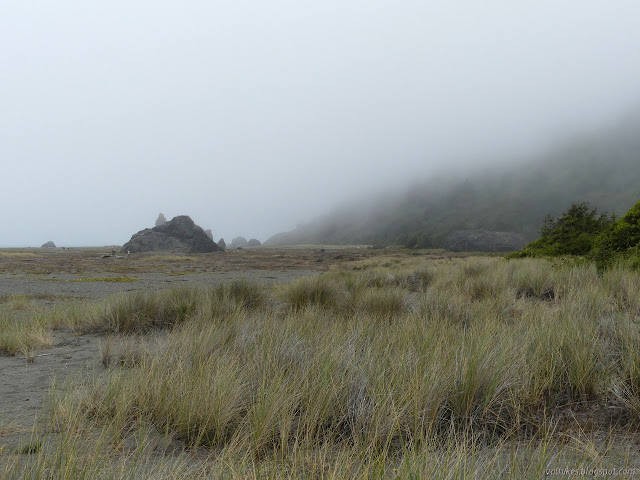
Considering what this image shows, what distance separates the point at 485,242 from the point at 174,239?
70151 millimetres

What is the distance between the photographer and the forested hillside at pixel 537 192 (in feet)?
419

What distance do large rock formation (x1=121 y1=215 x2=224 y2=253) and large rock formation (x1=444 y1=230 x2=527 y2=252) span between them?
5717 centimetres

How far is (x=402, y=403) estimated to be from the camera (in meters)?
2.29

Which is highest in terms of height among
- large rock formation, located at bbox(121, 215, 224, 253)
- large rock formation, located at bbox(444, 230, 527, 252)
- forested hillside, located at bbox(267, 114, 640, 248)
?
forested hillside, located at bbox(267, 114, 640, 248)

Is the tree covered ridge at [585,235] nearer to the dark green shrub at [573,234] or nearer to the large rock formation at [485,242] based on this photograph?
the dark green shrub at [573,234]

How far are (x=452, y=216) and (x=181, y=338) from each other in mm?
178185

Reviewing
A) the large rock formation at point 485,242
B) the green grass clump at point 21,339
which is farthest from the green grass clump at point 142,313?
the large rock formation at point 485,242

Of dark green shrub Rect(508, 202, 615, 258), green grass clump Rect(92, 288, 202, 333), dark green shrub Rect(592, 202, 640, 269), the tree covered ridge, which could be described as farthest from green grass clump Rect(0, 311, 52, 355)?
dark green shrub Rect(508, 202, 615, 258)

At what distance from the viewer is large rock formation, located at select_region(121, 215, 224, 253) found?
244ft

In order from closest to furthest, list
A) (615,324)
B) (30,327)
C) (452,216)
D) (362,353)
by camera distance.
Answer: (362,353)
(615,324)
(30,327)
(452,216)

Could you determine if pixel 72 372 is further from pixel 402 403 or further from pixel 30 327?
pixel 402 403

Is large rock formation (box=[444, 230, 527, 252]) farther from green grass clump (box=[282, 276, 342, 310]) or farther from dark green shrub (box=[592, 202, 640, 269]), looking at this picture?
green grass clump (box=[282, 276, 342, 310])

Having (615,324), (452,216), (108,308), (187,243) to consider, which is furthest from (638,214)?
(452,216)

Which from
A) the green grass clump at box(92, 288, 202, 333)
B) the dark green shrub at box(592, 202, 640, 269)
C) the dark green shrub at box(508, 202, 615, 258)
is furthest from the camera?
the dark green shrub at box(508, 202, 615, 258)
